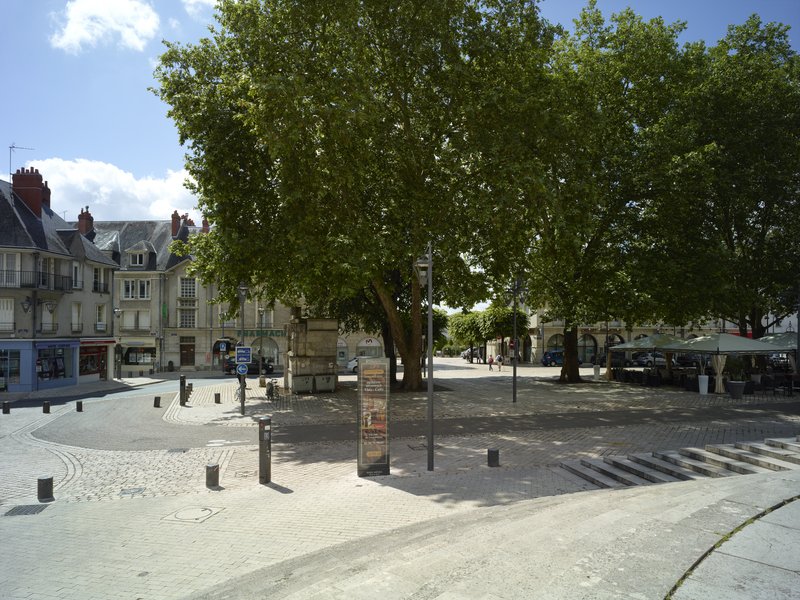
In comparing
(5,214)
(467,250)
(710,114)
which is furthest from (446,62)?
(5,214)

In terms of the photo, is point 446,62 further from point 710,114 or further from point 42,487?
point 42,487

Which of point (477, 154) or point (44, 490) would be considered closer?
point (44, 490)

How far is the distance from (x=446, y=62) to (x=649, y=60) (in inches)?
461

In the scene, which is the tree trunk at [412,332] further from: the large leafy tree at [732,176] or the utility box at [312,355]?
the large leafy tree at [732,176]

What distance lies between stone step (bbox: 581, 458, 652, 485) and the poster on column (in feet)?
14.6

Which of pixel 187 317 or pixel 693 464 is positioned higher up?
pixel 187 317

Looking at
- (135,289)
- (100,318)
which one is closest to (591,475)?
(100,318)

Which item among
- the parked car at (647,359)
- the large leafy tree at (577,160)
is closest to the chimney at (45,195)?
the large leafy tree at (577,160)

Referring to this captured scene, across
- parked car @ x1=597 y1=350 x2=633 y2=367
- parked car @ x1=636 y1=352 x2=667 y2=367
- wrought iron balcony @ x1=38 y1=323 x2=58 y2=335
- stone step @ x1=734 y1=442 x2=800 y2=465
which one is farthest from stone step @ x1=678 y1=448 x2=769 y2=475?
parked car @ x1=636 y1=352 x2=667 y2=367

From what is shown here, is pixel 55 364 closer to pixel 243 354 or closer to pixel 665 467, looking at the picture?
pixel 243 354

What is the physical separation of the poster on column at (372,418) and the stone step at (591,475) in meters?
4.00

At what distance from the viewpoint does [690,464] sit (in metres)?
11.0

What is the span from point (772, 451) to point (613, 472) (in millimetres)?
3069

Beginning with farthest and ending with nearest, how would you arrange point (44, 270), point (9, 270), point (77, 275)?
point (77, 275) < point (44, 270) < point (9, 270)
